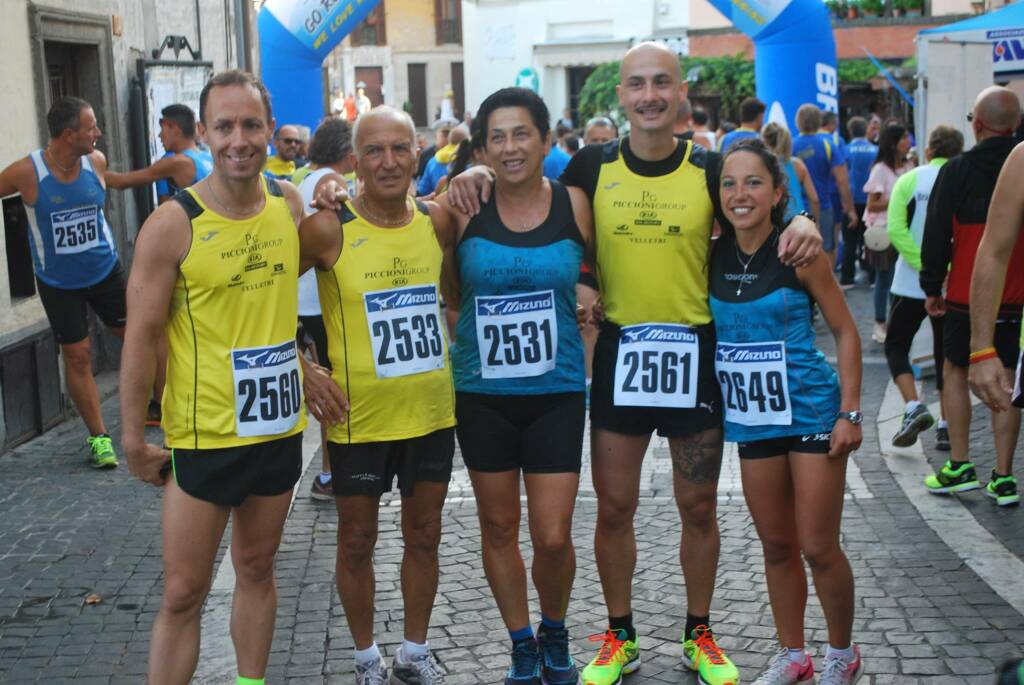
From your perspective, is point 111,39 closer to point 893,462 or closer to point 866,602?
point 893,462

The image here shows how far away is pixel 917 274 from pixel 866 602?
3199 millimetres

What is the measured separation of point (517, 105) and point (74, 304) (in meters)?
4.58

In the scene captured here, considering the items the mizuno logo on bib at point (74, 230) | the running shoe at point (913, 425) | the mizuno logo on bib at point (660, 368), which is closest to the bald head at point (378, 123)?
the mizuno logo on bib at point (660, 368)

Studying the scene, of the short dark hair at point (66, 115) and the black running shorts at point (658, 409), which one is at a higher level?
the short dark hair at point (66, 115)

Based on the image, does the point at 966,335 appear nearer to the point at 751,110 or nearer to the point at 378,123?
the point at 378,123

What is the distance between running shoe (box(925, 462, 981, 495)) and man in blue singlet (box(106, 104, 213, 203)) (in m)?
4.91

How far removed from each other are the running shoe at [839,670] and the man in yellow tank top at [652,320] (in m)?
0.31

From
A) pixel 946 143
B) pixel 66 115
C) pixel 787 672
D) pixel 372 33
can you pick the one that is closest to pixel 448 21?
pixel 372 33

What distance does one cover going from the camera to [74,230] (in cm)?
807

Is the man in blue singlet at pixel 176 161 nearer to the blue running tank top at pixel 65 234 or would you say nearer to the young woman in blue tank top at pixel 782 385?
the blue running tank top at pixel 65 234

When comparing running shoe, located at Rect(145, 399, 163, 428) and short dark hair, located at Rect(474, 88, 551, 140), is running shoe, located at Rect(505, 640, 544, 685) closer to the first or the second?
short dark hair, located at Rect(474, 88, 551, 140)

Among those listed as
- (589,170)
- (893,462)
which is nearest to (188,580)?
(589,170)

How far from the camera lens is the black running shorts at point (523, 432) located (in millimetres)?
4453

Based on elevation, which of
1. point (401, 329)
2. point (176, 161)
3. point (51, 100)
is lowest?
point (401, 329)
